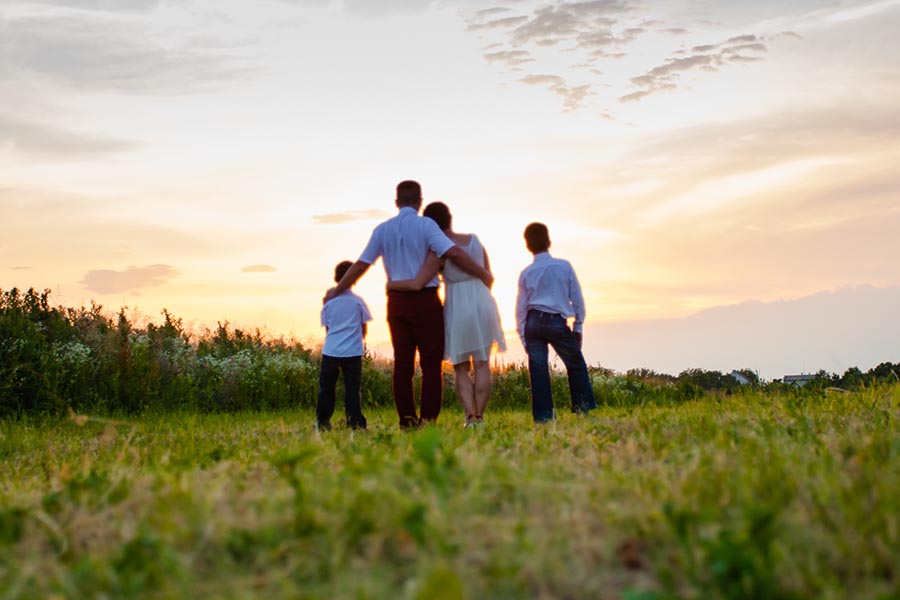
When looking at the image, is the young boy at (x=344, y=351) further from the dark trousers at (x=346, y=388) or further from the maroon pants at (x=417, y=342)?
the maroon pants at (x=417, y=342)

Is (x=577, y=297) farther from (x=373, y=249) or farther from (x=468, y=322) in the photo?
(x=373, y=249)

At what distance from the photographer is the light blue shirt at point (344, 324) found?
9828 millimetres

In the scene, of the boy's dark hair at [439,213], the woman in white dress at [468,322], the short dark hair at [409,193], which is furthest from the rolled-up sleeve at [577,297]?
the short dark hair at [409,193]

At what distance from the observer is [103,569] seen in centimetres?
281

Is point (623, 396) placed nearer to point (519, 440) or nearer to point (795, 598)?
point (519, 440)

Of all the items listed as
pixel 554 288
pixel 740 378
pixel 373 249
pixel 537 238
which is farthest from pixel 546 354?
pixel 740 378

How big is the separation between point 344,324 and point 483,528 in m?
7.09

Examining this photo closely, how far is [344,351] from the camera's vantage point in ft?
32.2

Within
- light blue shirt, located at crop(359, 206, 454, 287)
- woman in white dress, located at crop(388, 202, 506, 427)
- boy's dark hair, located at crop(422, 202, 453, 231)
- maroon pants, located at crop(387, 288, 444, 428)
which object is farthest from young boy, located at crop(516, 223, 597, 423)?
light blue shirt, located at crop(359, 206, 454, 287)

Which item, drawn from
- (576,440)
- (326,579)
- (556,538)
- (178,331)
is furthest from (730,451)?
(178,331)

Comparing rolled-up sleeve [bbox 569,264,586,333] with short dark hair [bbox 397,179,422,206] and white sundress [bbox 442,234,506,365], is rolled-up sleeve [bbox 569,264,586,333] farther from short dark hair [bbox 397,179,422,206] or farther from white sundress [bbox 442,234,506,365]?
short dark hair [bbox 397,179,422,206]

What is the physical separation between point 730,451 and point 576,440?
133cm

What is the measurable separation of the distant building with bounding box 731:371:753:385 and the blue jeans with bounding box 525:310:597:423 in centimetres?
404

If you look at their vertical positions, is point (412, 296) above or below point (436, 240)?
below
